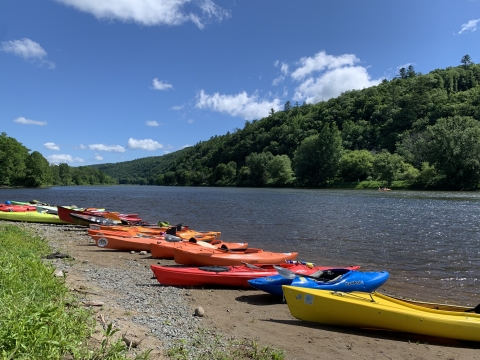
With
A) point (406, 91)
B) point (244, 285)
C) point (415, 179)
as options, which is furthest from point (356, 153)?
point (244, 285)

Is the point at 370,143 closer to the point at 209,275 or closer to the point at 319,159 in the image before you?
the point at 319,159

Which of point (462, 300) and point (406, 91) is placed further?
point (406, 91)

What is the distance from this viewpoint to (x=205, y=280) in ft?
29.6

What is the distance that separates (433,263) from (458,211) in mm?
18033

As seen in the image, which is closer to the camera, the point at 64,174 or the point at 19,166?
the point at 19,166

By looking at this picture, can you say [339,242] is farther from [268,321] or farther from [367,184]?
[367,184]

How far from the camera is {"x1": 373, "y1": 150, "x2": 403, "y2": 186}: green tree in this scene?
210ft

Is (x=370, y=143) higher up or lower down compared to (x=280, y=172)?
higher up

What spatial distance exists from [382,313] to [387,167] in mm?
62664

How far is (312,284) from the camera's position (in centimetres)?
766

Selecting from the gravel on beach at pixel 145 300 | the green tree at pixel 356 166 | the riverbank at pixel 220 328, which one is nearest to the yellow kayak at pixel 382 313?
the riverbank at pixel 220 328

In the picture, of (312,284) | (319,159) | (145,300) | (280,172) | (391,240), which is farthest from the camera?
(280,172)

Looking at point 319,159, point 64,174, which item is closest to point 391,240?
point 319,159

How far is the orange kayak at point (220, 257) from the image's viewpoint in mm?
10656
